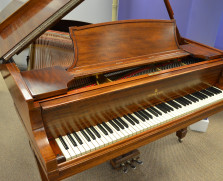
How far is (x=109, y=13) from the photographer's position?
5.09 meters

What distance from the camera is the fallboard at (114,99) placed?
125 cm

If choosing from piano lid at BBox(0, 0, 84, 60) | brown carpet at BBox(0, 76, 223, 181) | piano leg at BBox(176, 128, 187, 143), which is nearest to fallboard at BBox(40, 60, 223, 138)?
piano lid at BBox(0, 0, 84, 60)

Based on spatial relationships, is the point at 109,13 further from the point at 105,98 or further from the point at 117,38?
the point at 105,98

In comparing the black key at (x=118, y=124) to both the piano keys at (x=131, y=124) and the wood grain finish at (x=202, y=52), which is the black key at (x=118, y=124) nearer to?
the piano keys at (x=131, y=124)

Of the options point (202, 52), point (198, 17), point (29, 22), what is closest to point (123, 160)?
point (202, 52)

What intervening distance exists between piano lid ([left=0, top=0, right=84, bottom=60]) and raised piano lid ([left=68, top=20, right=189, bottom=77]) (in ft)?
0.57

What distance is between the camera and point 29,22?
63.1 inches

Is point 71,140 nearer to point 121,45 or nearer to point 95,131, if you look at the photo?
point 95,131

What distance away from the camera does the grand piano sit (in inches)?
48.3

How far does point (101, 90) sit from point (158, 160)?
154 centimetres

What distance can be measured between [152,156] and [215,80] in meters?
1.19

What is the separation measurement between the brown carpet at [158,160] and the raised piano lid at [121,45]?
1.31 m

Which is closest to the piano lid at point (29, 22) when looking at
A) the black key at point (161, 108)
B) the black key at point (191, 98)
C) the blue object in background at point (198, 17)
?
the black key at point (161, 108)

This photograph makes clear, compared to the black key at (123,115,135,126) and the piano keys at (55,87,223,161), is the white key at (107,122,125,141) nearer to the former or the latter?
the piano keys at (55,87,223,161)
